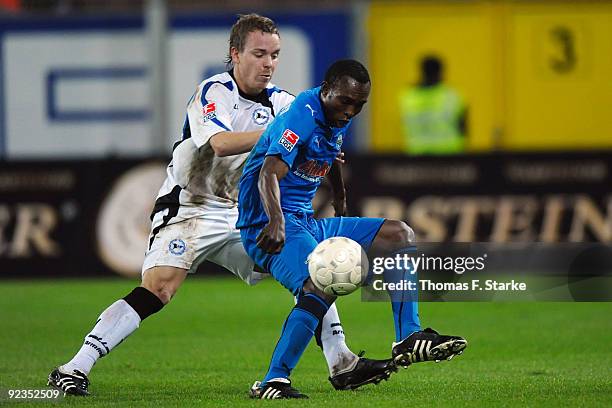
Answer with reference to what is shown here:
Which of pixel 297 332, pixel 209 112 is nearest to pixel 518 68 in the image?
pixel 209 112

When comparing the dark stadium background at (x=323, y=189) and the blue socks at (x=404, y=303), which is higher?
the blue socks at (x=404, y=303)

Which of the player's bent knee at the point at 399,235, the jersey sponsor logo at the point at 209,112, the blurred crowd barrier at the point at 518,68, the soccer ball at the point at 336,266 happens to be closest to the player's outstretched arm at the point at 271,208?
the soccer ball at the point at 336,266

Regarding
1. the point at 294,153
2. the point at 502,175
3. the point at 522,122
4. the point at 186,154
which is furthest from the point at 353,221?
the point at 522,122

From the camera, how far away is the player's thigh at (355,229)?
21.9 feet

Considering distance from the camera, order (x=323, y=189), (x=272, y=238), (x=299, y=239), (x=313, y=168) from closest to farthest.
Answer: (x=272, y=238) < (x=299, y=239) < (x=313, y=168) < (x=323, y=189)

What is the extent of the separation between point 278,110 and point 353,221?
3.04ft

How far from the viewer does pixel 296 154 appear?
638cm

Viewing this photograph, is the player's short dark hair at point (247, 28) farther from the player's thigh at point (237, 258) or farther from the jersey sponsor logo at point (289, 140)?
the player's thigh at point (237, 258)

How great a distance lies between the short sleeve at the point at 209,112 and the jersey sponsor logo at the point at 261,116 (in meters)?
0.17

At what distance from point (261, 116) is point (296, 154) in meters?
0.89

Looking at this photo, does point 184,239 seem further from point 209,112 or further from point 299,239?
point 299,239

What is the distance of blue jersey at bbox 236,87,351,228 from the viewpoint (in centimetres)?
632

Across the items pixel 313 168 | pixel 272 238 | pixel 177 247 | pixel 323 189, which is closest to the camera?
pixel 272 238

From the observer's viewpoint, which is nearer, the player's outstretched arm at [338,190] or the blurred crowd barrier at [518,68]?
the player's outstretched arm at [338,190]
